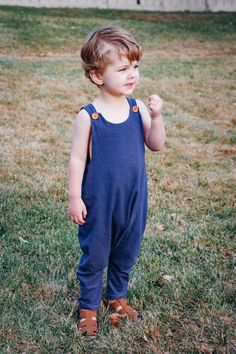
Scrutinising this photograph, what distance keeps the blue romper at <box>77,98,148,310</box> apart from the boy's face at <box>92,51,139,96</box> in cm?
13

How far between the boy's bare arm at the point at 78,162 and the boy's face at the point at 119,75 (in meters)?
0.19

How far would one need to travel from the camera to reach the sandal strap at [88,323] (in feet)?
8.14

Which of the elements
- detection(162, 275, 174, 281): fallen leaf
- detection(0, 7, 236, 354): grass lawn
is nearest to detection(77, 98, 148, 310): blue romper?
detection(0, 7, 236, 354): grass lawn

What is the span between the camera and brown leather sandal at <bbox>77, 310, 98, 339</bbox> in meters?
2.48

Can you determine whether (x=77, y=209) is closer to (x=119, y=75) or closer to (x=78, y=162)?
(x=78, y=162)

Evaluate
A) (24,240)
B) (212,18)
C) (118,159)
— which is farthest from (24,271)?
(212,18)

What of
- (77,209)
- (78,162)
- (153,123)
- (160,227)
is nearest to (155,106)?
(153,123)

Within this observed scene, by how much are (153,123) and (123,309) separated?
1144mm

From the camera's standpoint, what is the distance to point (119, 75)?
212 cm

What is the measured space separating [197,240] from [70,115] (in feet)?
11.8

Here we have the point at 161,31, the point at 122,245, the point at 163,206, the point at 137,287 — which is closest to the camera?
the point at 122,245

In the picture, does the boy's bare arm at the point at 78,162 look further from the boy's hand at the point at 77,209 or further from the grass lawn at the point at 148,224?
the grass lawn at the point at 148,224

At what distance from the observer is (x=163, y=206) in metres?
4.04

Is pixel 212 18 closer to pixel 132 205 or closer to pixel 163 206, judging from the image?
pixel 163 206
